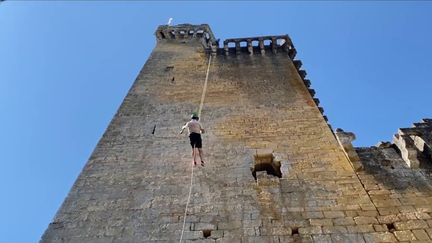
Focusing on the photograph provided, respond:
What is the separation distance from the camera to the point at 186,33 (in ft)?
51.3

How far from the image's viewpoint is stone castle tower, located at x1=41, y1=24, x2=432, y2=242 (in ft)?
18.9

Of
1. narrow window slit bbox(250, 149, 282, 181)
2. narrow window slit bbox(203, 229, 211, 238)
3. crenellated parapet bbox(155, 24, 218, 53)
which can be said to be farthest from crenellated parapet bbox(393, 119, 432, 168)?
crenellated parapet bbox(155, 24, 218, 53)

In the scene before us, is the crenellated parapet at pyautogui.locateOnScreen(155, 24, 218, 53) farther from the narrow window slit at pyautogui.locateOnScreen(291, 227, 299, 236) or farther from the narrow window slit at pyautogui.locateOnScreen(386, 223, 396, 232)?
the narrow window slit at pyautogui.locateOnScreen(386, 223, 396, 232)

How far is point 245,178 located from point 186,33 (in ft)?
32.6

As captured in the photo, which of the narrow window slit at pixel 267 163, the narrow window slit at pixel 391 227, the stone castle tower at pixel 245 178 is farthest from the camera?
the narrow window slit at pixel 267 163

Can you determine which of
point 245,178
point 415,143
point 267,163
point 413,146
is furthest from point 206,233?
point 415,143

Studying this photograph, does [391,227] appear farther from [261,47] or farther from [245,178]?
[261,47]

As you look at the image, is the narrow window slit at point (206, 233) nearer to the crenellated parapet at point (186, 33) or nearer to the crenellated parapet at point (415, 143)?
the crenellated parapet at point (415, 143)

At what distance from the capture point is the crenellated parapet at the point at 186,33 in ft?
50.4

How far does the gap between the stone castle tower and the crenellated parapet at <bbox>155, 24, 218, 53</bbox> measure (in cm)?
529

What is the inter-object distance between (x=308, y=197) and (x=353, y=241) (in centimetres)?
109

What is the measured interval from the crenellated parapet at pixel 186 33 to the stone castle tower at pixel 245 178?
17.3 feet

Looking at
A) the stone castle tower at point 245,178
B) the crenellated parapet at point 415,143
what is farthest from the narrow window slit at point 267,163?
the crenellated parapet at point 415,143

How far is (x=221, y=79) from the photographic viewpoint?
11211 mm
